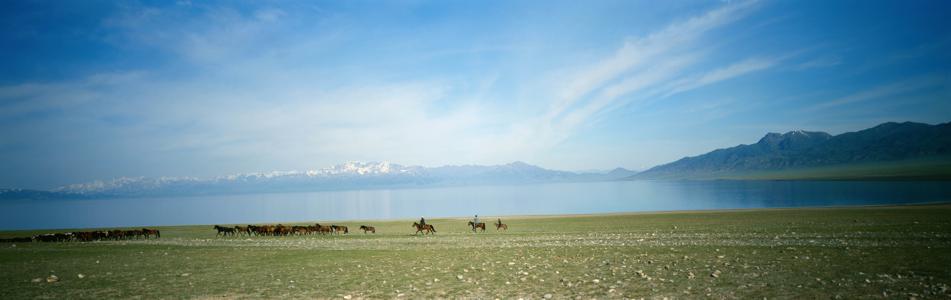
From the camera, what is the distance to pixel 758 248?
16922mm

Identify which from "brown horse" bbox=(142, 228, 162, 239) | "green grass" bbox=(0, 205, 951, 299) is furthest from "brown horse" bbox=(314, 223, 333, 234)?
"green grass" bbox=(0, 205, 951, 299)

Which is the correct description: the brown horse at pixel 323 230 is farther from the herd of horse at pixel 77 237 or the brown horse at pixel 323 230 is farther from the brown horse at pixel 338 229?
the herd of horse at pixel 77 237

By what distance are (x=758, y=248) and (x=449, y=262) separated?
459 inches

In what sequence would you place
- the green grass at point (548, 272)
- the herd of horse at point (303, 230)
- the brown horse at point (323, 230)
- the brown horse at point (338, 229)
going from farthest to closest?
the brown horse at point (338, 229)
the brown horse at point (323, 230)
the herd of horse at point (303, 230)
the green grass at point (548, 272)

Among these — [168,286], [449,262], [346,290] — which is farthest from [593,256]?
[168,286]

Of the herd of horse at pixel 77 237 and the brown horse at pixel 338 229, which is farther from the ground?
the herd of horse at pixel 77 237

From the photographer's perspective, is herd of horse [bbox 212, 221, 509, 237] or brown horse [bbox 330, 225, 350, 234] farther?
brown horse [bbox 330, 225, 350, 234]

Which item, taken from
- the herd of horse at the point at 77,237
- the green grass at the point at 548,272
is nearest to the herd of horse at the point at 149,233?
the herd of horse at the point at 77,237

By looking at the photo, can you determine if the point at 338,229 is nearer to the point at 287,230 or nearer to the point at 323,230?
the point at 323,230

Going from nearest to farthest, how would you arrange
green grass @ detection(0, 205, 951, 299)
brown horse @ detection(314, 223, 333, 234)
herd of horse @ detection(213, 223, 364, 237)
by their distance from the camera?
green grass @ detection(0, 205, 951, 299), herd of horse @ detection(213, 223, 364, 237), brown horse @ detection(314, 223, 333, 234)

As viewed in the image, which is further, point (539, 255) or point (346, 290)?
point (539, 255)

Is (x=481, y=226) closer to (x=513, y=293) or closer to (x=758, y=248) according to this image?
(x=758, y=248)

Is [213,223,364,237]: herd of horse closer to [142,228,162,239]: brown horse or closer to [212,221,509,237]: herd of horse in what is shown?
[212,221,509,237]: herd of horse

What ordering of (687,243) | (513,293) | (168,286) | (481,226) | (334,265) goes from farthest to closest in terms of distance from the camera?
(481,226)
(687,243)
(334,265)
(168,286)
(513,293)
